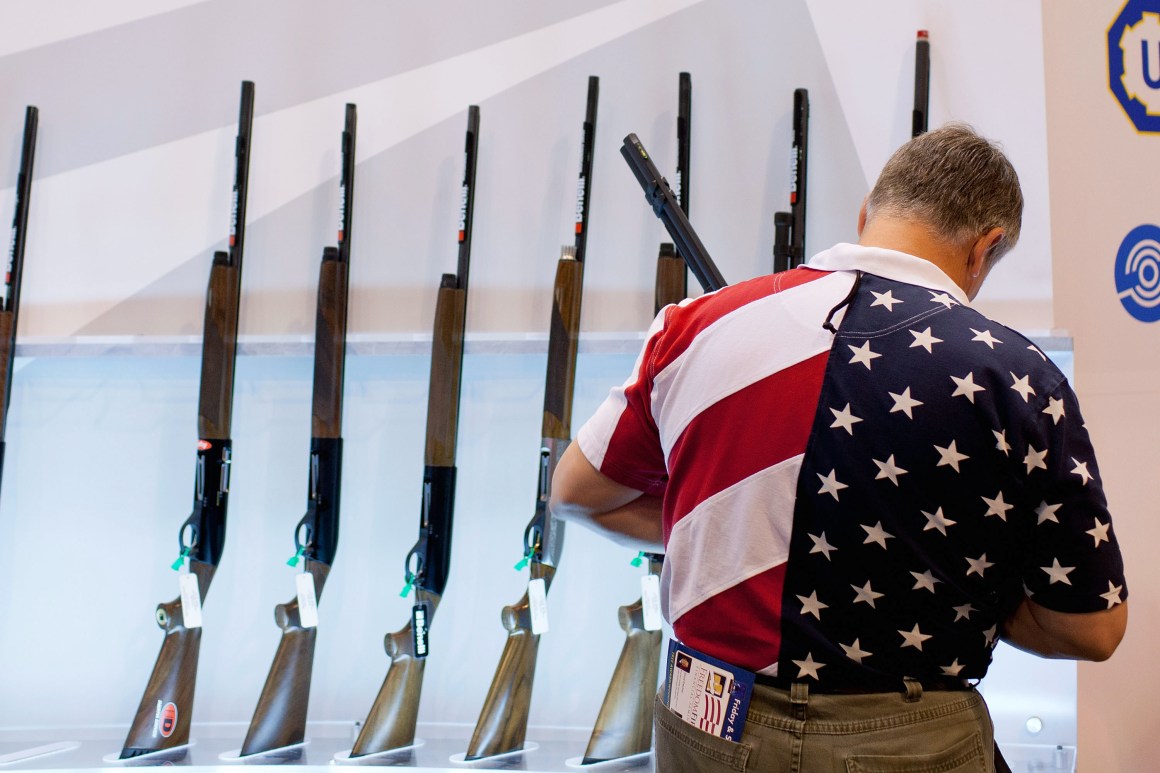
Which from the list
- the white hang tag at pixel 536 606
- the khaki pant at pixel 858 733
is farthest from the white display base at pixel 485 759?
the khaki pant at pixel 858 733

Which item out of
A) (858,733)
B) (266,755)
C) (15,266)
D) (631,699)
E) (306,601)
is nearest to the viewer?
(858,733)

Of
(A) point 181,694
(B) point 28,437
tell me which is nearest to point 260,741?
(A) point 181,694

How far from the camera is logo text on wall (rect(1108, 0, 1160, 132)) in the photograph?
279 cm

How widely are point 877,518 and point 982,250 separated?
0.42 metres

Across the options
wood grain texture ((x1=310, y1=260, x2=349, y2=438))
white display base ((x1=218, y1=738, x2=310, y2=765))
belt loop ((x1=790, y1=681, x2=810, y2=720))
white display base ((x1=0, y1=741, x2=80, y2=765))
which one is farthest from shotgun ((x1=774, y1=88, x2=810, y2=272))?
white display base ((x1=0, y1=741, x2=80, y2=765))

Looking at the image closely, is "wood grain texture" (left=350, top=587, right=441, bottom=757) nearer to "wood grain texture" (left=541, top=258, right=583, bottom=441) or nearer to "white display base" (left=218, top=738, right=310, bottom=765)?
"white display base" (left=218, top=738, right=310, bottom=765)

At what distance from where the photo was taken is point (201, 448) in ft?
9.30

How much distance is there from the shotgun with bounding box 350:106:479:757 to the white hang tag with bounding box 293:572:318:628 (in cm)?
22

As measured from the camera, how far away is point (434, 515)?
2721mm

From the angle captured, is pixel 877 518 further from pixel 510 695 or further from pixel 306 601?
pixel 306 601

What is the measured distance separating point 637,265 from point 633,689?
1201mm

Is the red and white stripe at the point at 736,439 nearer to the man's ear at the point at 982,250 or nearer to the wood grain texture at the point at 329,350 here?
the man's ear at the point at 982,250

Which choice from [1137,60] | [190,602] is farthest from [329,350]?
[1137,60]

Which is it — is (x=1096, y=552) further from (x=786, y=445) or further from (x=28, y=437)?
(x=28, y=437)
